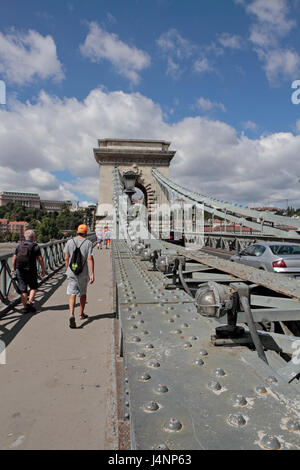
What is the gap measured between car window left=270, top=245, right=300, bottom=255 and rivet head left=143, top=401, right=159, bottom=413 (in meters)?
6.52

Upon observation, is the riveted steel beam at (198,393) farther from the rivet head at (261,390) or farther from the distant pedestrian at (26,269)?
the distant pedestrian at (26,269)

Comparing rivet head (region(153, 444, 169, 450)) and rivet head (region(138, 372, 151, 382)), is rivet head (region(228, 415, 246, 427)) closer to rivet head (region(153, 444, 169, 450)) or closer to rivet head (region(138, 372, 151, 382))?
rivet head (region(153, 444, 169, 450))

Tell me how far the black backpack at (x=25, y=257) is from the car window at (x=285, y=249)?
5.17 meters

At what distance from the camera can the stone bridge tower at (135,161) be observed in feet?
98.3

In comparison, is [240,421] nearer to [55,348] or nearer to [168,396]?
[168,396]

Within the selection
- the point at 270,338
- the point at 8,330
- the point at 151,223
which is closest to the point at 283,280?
the point at 270,338

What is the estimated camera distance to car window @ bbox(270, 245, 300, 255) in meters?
6.88

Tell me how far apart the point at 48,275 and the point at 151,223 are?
75.1 ft

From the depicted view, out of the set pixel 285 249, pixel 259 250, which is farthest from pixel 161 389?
pixel 259 250

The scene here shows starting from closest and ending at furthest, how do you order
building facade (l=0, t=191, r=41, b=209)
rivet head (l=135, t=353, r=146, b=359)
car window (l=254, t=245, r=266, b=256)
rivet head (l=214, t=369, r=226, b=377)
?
rivet head (l=214, t=369, r=226, b=377), rivet head (l=135, t=353, r=146, b=359), car window (l=254, t=245, r=266, b=256), building facade (l=0, t=191, r=41, b=209)

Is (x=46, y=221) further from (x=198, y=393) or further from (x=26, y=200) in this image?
(x=26, y=200)

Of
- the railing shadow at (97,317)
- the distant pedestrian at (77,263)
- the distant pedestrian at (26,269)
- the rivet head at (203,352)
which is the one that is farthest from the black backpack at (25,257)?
the rivet head at (203,352)

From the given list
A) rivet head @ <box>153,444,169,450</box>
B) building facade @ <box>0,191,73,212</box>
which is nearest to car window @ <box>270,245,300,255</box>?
rivet head @ <box>153,444,169,450</box>
